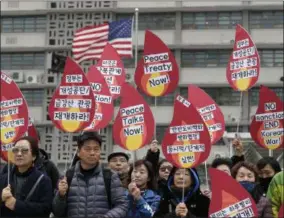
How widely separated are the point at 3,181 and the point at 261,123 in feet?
11.0

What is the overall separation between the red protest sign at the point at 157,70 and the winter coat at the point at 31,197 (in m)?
2.68

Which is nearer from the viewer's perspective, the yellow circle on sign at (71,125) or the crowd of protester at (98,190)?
the crowd of protester at (98,190)

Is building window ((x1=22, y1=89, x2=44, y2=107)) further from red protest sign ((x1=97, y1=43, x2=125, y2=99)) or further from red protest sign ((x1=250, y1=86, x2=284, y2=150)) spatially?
red protest sign ((x1=250, y1=86, x2=284, y2=150))

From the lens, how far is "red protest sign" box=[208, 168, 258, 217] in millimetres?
4508

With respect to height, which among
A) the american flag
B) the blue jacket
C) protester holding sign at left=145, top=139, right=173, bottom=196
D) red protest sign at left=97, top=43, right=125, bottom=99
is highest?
the american flag

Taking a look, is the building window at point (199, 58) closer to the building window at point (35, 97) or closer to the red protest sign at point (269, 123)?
the building window at point (35, 97)

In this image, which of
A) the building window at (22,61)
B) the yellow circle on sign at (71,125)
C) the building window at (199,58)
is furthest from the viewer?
the building window at (22,61)

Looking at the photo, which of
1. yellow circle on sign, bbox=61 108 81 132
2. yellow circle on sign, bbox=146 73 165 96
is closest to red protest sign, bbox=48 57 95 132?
yellow circle on sign, bbox=61 108 81 132

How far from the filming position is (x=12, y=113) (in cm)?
576

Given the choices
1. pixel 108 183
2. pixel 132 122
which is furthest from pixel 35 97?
pixel 108 183

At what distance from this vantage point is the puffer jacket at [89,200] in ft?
15.8

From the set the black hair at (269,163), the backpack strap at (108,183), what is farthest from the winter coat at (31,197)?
the black hair at (269,163)

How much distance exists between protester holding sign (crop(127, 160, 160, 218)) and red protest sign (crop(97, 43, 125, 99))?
2.29 m

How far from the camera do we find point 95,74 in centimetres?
740
